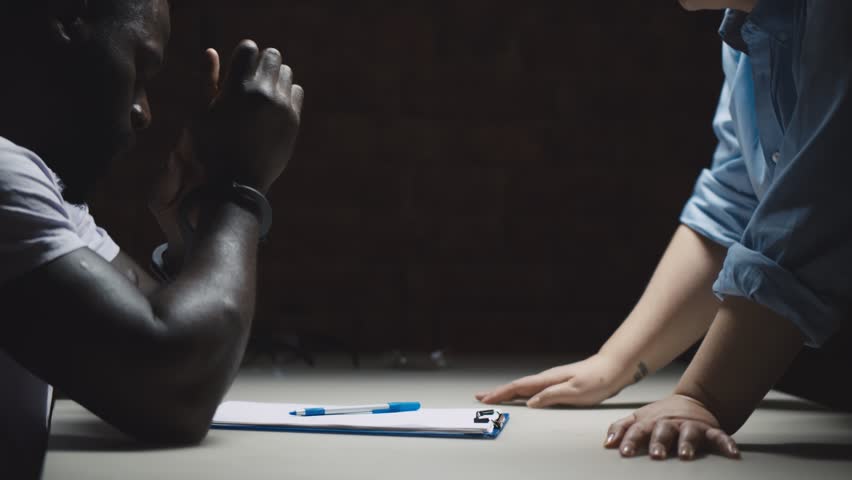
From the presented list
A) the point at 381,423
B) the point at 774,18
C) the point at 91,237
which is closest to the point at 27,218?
the point at 381,423

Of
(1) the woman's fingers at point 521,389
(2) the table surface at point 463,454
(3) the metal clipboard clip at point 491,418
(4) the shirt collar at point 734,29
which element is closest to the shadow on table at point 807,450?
(2) the table surface at point 463,454

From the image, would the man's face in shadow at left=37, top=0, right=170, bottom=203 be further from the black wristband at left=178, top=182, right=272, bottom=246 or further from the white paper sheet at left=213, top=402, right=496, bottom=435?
the white paper sheet at left=213, top=402, right=496, bottom=435

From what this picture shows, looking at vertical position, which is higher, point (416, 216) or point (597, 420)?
point (597, 420)

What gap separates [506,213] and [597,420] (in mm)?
1360

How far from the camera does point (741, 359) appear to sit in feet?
2.80

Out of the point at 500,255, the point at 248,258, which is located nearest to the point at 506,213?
the point at 500,255

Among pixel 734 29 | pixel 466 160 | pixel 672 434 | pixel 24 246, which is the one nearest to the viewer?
pixel 24 246

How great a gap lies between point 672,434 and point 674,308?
0.42m

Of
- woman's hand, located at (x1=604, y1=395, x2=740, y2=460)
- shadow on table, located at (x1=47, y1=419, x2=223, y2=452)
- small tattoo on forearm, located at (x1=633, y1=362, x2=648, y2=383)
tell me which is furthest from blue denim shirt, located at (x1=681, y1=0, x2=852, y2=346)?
shadow on table, located at (x1=47, y1=419, x2=223, y2=452)

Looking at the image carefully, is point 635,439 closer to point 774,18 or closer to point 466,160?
point 774,18

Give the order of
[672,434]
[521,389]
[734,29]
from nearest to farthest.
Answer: [672,434] < [734,29] < [521,389]

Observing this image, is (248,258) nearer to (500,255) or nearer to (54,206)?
(54,206)

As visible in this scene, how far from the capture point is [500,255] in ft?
7.64

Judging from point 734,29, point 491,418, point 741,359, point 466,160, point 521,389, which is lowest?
point 466,160
